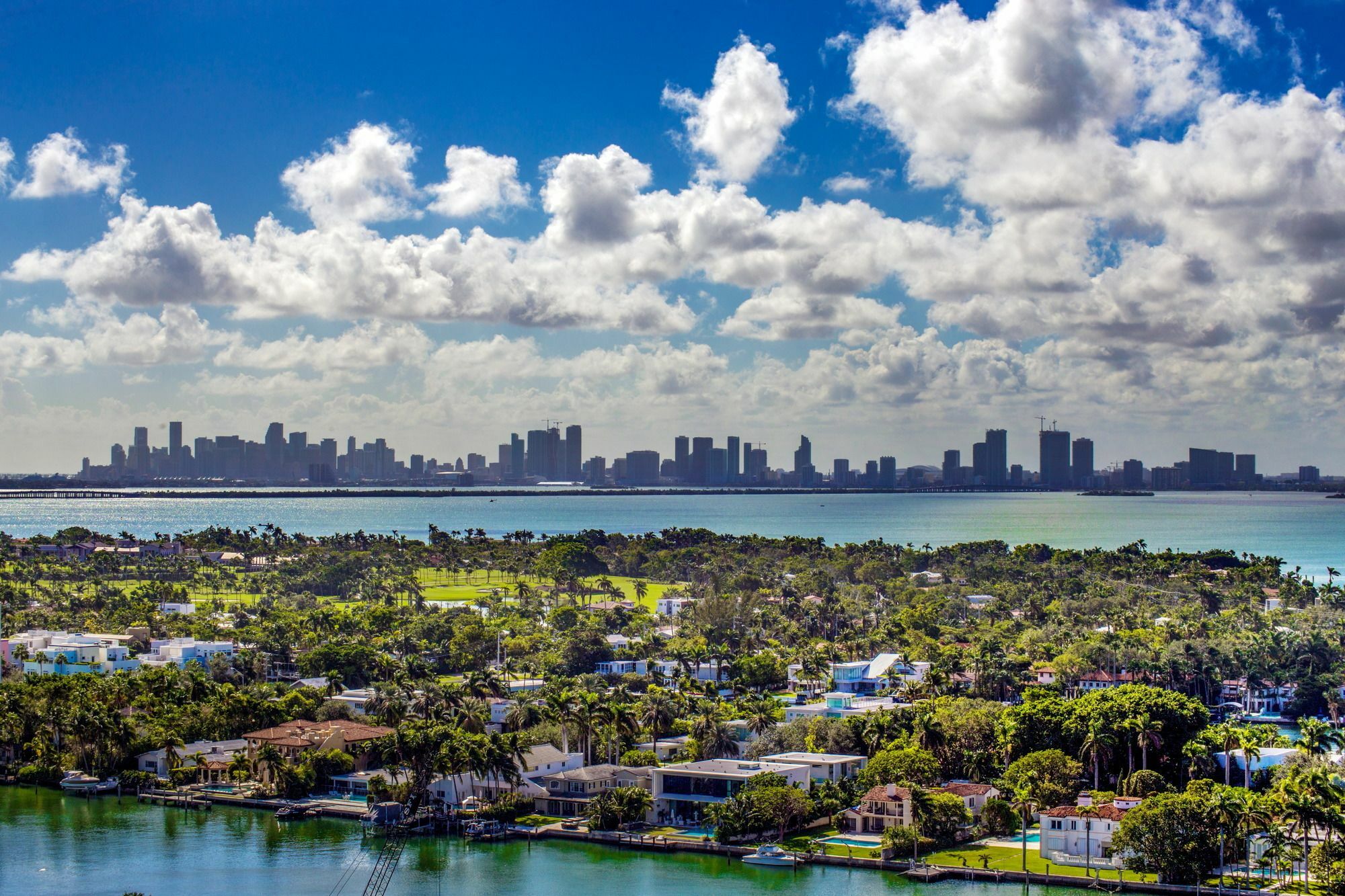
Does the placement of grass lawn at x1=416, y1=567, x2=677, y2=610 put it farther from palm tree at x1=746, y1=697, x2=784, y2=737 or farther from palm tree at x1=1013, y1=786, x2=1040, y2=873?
palm tree at x1=1013, y1=786, x2=1040, y2=873

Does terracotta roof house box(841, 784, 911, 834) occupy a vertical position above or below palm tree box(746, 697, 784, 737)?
below

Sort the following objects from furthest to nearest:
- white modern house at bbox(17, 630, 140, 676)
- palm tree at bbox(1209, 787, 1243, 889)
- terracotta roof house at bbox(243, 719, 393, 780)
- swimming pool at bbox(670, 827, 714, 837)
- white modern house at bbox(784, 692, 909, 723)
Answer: white modern house at bbox(17, 630, 140, 676)
white modern house at bbox(784, 692, 909, 723)
terracotta roof house at bbox(243, 719, 393, 780)
swimming pool at bbox(670, 827, 714, 837)
palm tree at bbox(1209, 787, 1243, 889)

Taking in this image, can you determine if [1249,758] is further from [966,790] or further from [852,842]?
[852,842]

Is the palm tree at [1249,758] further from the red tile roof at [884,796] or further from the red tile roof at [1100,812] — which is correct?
the red tile roof at [884,796]

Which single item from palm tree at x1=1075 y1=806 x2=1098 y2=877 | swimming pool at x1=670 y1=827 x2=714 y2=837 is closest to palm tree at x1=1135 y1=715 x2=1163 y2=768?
palm tree at x1=1075 y1=806 x2=1098 y2=877

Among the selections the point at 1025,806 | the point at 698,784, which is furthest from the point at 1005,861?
the point at 698,784

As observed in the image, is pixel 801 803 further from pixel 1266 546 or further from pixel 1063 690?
pixel 1266 546

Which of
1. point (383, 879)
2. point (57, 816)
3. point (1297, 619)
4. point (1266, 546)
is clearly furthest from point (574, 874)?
point (1266, 546)
